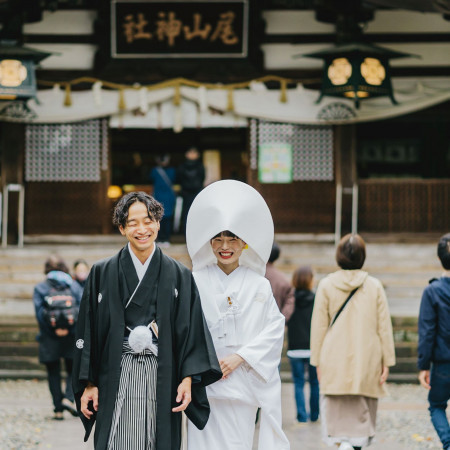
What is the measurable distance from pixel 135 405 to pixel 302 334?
13.1ft

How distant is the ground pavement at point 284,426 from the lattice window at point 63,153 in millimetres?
5601

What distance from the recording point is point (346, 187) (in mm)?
14281

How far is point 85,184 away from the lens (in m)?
14.6

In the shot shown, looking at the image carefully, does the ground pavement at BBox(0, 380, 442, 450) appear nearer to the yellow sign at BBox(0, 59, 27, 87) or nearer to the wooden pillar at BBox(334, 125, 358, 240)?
the wooden pillar at BBox(334, 125, 358, 240)

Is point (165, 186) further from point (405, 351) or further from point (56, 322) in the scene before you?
point (56, 322)

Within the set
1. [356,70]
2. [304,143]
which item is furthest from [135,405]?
[304,143]

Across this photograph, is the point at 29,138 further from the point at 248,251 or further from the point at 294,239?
the point at 248,251

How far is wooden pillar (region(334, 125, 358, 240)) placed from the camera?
1426cm

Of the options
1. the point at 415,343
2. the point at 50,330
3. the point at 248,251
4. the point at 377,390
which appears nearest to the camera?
the point at 248,251

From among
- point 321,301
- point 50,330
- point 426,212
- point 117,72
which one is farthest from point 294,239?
point 321,301

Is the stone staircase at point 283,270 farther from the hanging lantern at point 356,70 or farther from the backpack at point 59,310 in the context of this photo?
the hanging lantern at point 356,70

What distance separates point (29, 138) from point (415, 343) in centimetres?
773

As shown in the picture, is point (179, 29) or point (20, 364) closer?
point (20, 364)

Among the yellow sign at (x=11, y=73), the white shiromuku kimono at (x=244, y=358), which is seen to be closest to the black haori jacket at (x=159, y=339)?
the white shiromuku kimono at (x=244, y=358)
